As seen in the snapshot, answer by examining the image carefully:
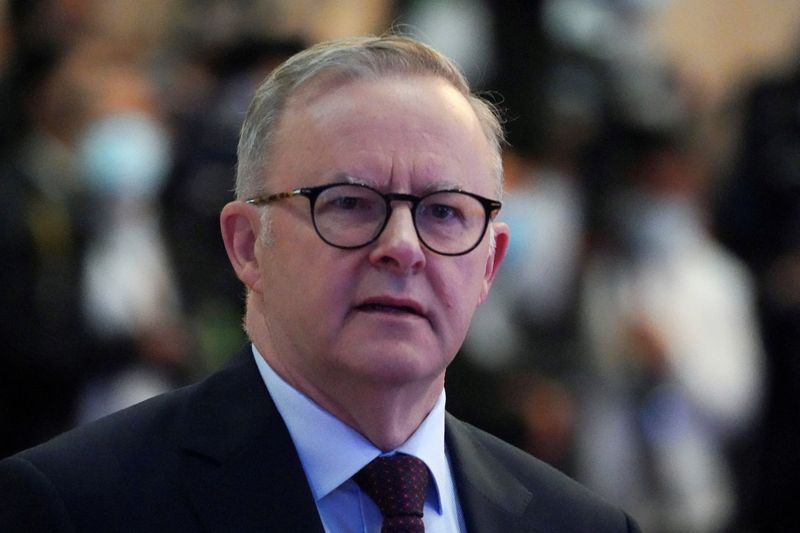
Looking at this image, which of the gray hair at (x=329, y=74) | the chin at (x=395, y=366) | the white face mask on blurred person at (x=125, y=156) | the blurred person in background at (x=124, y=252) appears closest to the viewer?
the chin at (x=395, y=366)

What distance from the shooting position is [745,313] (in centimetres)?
788

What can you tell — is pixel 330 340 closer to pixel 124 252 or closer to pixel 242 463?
pixel 242 463

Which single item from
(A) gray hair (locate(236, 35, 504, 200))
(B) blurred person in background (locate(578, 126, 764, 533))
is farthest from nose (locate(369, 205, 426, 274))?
(B) blurred person in background (locate(578, 126, 764, 533))

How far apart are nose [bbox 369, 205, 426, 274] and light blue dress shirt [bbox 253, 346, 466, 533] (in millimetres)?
310

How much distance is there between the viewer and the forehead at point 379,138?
2.85 metres

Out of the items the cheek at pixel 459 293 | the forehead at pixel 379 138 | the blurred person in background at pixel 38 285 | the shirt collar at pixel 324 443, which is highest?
the forehead at pixel 379 138

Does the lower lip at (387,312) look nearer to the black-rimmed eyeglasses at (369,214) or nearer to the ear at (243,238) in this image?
the black-rimmed eyeglasses at (369,214)

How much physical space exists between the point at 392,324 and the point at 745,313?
5370 millimetres

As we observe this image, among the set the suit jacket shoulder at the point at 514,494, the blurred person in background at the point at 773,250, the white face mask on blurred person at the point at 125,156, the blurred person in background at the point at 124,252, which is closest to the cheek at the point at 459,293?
the suit jacket shoulder at the point at 514,494

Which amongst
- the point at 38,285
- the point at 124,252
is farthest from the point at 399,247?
the point at 124,252

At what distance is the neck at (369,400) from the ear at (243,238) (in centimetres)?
13

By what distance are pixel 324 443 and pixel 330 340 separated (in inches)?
7.8

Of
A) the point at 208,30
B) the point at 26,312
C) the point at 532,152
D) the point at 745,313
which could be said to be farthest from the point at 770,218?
the point at 26,312

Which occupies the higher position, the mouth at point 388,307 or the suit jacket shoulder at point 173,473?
the mouth at point 388,307
